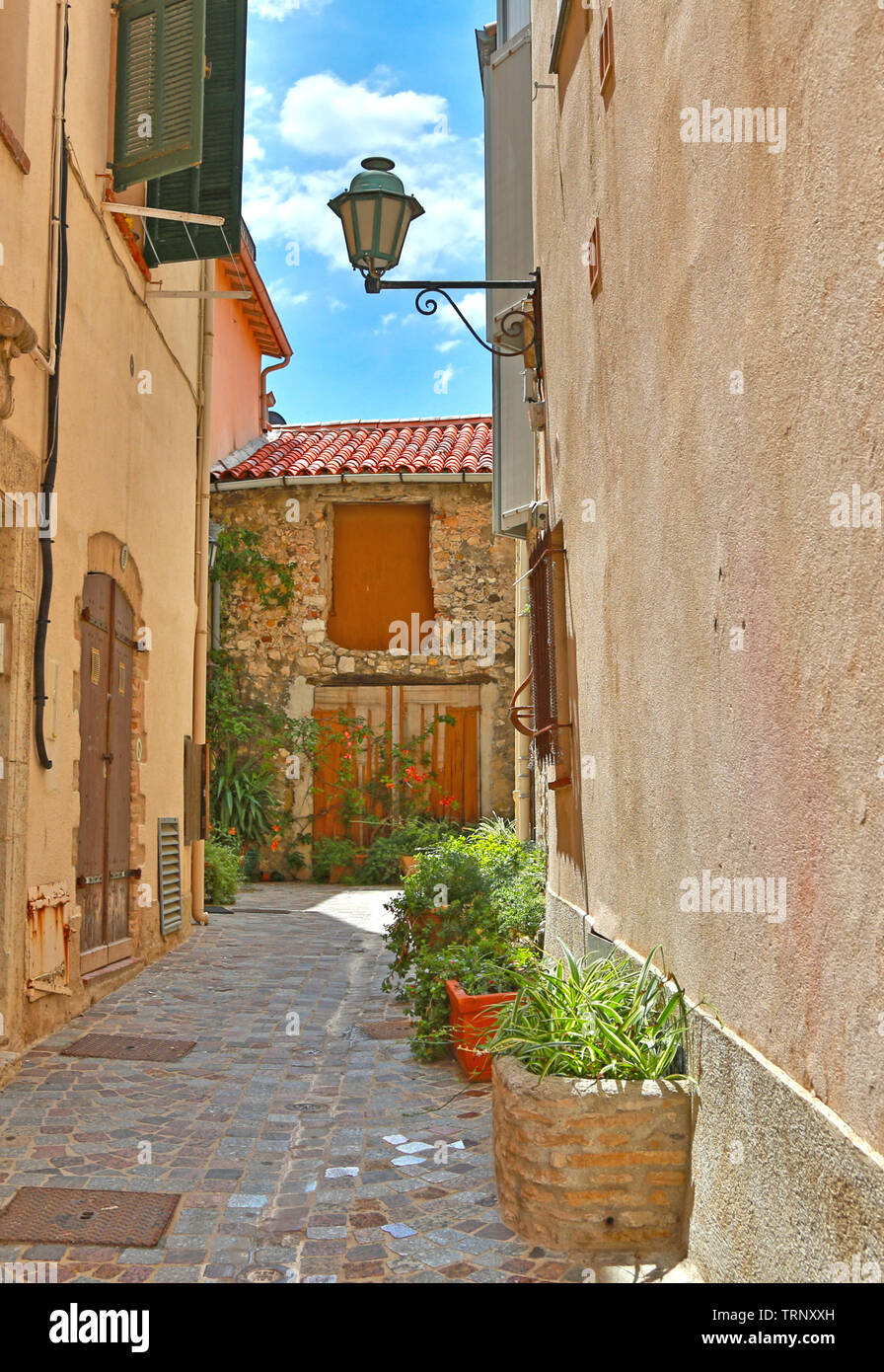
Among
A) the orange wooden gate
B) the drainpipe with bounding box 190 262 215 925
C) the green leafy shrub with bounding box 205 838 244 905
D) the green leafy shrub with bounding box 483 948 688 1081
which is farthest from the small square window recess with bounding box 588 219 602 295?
the orange wooden gate

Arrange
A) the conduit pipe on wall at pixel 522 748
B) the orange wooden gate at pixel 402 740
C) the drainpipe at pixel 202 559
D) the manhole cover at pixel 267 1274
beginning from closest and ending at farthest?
1. the manhole cover at pixel 267 1274
2. the conduit pipe on wall at pixel 522 748
3. the drainpipe at pixel 202 559
4. the orange wooden gate at pixel 402 740

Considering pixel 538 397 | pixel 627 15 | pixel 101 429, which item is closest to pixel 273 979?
pixel 101 429

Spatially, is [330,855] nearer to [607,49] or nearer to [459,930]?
[459,930]

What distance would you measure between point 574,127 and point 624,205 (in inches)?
57.8

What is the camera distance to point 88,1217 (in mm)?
3338

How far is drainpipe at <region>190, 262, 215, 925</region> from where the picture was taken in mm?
9680

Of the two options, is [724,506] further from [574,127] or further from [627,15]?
[574,127]

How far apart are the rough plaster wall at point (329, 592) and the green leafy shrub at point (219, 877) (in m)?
2.10

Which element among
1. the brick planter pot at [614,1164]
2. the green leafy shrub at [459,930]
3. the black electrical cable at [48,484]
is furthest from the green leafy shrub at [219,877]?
the brick planter pot at [614,1164]

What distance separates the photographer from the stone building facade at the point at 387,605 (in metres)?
13.6

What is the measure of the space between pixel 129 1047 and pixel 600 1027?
9.75 feet

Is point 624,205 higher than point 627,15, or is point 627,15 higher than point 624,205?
point 627,15

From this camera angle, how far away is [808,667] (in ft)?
7.23

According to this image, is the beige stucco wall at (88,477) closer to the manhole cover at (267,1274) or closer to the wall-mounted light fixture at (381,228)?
the wall-mounted light fixture at (381,228)
